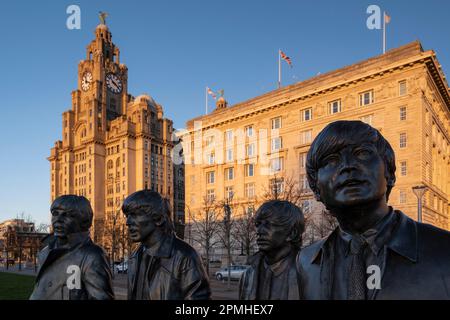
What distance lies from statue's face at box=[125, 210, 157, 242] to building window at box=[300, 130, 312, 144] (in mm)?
42677

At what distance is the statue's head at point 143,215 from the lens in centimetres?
402

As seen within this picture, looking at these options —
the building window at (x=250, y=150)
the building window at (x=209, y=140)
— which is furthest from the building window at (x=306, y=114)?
the building window at (x=209, y=140)

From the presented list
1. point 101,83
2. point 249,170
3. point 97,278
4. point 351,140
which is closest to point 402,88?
point 249,170

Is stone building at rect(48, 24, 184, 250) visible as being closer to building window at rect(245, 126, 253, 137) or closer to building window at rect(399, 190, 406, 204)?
building window at rect(245, 126, 253, 137)

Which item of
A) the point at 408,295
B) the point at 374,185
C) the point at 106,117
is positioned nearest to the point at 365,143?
the point at 374,185

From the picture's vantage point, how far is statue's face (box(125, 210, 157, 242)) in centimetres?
403

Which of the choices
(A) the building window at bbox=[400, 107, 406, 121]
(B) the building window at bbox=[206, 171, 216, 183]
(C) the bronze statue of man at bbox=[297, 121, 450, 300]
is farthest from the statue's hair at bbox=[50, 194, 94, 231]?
(B) the building window at bbox=[206, 171, 216, 183]

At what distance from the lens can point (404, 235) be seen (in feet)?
5.78

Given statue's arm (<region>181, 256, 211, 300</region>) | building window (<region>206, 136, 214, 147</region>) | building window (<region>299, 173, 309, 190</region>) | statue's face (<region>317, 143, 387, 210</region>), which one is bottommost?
statue's arm (<region>181, 256, 211, 300</region>)

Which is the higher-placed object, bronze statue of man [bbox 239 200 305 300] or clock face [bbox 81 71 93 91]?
clock face [bbox 81 71 93 91]

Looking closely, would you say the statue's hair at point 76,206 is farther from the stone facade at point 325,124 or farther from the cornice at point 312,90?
the cornice at point 312,90

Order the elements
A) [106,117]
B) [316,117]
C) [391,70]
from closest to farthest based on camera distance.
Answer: [391,70] < [316,117] < [106,117]
